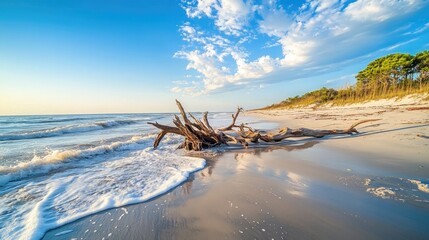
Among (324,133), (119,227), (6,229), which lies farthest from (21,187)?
(324,133)

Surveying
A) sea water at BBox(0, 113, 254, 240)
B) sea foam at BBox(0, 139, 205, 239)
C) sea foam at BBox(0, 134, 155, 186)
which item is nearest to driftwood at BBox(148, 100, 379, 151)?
sea water at BBox(0, 113, 254, 240)

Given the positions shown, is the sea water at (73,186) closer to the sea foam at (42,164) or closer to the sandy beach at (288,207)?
the sea foam at (42,164)

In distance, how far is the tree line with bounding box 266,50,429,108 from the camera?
83.7ft

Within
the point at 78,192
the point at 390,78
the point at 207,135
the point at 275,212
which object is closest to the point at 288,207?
the point at 275,212

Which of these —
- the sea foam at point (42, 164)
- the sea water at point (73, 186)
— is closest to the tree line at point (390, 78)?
the sea water at point (73, 186)

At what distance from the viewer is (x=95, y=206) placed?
2.78m

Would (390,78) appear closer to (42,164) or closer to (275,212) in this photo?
(275,212)

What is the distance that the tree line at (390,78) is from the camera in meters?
25.5

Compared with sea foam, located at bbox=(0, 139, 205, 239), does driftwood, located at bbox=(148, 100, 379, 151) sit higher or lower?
higher

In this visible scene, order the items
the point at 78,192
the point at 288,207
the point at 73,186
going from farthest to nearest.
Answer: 1. the point at 73,186
2. the point at 78,192
3. the point at 288,207

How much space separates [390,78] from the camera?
29.1 m

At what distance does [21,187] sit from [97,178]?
4.42 feet

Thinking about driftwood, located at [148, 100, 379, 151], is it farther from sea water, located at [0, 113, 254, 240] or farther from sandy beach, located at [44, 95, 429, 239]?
sandy beach, located at [44, 95, 429, 239]

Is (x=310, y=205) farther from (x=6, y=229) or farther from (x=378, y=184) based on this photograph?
(x=6, y=229)
